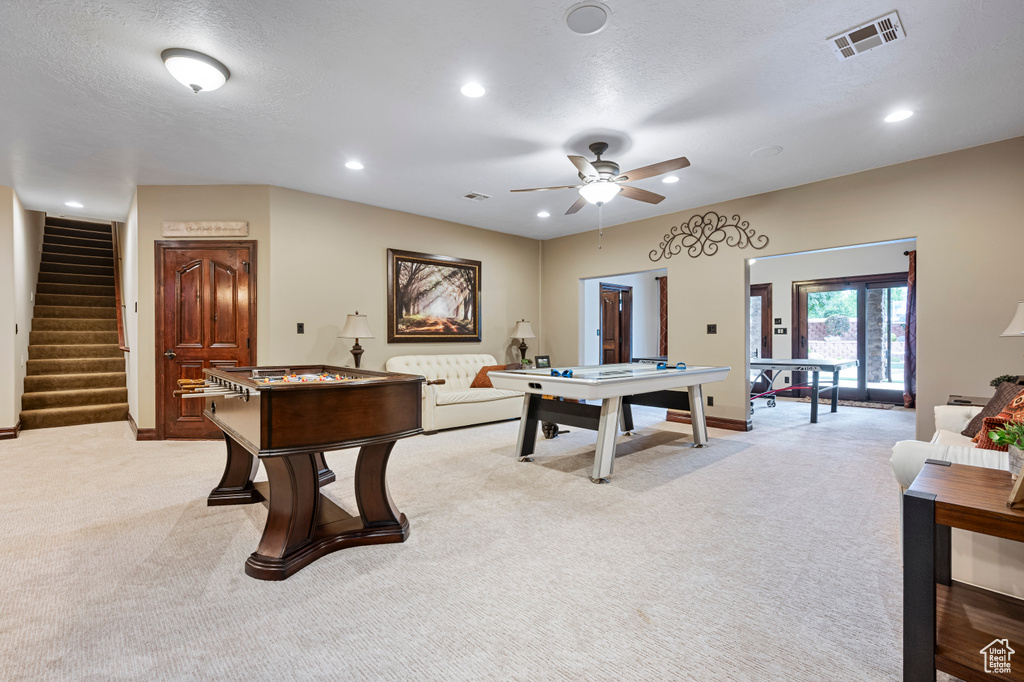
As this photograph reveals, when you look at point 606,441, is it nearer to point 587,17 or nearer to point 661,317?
point 587,17

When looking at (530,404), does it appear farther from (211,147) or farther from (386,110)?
(211,147)

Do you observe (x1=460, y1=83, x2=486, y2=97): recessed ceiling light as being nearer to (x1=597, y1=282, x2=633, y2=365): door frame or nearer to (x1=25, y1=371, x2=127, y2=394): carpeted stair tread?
(x1=597, y1=282, x2=633, y2=365): door frame

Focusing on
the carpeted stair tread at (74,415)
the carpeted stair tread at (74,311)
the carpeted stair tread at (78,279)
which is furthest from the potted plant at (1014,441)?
the carpeted stair tread at (78,279)

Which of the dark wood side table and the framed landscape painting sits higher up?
the framed landscape painting

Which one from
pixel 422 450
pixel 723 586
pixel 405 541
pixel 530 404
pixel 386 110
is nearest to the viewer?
pixel 723 586

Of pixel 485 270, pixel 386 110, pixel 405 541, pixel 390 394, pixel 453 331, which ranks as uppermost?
pixel 386 110

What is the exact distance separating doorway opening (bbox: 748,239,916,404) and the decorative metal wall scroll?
2800mm

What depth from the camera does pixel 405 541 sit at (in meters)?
2.52

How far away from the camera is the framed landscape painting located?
234 inches

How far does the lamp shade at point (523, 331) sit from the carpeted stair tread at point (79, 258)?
707 centimetres

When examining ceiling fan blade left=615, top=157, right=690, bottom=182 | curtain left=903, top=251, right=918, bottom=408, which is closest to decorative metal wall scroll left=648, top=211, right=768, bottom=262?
ceiling fan blade left=615, top=157, right=690, bottom=182

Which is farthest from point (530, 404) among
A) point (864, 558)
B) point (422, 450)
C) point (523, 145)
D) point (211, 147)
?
point (211, 147)

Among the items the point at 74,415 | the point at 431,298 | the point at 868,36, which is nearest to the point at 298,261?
the point at 431,298

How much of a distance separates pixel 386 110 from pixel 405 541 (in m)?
2.78
